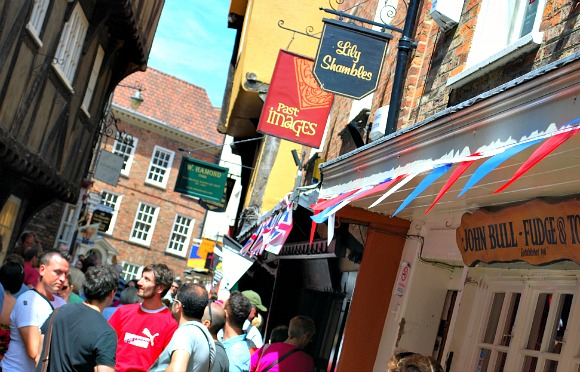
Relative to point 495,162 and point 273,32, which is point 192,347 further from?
point 273,32

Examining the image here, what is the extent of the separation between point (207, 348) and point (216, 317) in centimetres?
109

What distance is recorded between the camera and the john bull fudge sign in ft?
13.9

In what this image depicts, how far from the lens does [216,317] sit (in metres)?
6.61

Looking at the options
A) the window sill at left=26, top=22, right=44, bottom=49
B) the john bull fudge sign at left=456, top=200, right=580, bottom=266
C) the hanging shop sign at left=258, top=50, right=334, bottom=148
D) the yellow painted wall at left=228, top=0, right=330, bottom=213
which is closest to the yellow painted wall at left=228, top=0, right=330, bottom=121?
the yellow painted wall at left=228, top=0, right=330, bottom=213

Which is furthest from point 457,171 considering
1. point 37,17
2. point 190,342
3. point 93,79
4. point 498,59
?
point 93,79

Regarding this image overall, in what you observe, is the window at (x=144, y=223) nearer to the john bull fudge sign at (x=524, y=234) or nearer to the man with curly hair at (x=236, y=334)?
the man with curly hair at (x=236, y=334)

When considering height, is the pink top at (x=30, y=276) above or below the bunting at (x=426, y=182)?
below

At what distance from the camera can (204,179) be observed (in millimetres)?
23531

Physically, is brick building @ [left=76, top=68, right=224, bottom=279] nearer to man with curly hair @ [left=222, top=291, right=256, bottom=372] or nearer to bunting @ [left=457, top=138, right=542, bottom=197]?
man with curly hair @ [left=222, top=291, right=256, bottom=372]

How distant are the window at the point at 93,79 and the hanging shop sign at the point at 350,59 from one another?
26.7ft

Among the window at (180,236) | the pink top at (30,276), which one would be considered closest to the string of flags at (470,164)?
the pink top at (30,276)

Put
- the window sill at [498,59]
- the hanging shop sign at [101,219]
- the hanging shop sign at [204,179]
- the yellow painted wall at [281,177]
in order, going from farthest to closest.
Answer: the hanging shop sign at [101,219] < the hanging shop sign at [204,179] < the yellow painted wall at [281,177] < the window sill at [498,59]

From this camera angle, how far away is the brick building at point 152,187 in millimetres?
47781

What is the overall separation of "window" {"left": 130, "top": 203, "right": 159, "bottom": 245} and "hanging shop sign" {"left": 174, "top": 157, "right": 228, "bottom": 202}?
83.2 ft
